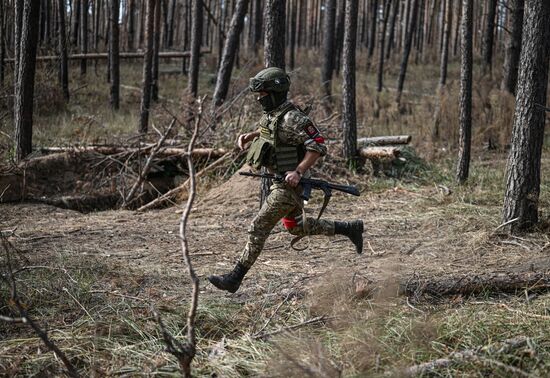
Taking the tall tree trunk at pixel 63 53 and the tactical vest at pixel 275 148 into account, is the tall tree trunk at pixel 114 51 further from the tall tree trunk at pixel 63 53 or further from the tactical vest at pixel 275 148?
the tactical vest at pixel 275 148

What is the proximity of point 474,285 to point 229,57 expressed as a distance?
770 cm

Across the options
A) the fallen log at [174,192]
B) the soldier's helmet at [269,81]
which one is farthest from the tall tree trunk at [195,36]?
the soldier's helmet at [269,81]

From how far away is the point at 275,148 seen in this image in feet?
15.3

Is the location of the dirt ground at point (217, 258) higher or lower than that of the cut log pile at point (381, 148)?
lower

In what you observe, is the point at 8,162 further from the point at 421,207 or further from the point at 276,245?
the point at 421,207

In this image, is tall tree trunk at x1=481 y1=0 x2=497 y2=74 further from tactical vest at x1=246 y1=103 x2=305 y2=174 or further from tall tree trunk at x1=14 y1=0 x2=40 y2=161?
tactical vest at x1=246 y1=103 x2=305 y2=174

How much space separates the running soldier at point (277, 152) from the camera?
179 inches

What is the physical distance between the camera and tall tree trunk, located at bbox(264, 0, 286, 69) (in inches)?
274

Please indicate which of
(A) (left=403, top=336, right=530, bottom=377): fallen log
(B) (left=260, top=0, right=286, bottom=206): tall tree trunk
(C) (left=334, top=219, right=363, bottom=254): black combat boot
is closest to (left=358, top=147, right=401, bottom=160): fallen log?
(B) (left=260, top=0, right=286, bottom=206): tall tree trunk

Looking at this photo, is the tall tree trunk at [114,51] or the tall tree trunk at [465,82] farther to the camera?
the tall tree trunk at [114,51]

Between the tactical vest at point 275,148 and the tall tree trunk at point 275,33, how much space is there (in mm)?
2434

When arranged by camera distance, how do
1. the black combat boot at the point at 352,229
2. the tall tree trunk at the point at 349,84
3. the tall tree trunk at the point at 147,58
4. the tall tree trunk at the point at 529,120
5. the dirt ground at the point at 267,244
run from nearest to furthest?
1. the black combat boot at the point at 352,229
2. the dirt ground at the point at 267,244
3. the tall tree trunk at the point at 529,120
4. the tall tree trunk at the point at 349,84
5. the tall tree trunk at the point at 147,58

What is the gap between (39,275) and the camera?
5.00 metres

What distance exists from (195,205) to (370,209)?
7.08 ft
